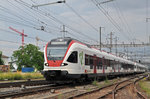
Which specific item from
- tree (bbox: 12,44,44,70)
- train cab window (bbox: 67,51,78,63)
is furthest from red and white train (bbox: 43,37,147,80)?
tree (bbox: 12,44,44,70)

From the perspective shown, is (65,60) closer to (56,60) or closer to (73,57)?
(56,60)

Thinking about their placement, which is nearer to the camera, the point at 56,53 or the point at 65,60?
the point at 65,60

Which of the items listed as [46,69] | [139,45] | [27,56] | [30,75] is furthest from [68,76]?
[27,56]

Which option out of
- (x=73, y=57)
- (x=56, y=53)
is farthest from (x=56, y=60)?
(x=73, y=57)

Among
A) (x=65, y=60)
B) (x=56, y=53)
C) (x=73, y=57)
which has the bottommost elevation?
(x=65, y=60)

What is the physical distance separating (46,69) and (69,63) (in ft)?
5.62

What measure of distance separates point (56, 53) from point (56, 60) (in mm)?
586

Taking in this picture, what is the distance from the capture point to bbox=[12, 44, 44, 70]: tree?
279 feet

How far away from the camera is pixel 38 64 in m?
87.4

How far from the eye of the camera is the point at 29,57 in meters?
86.2

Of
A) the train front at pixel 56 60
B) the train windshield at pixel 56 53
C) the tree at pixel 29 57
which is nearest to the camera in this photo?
the train front at pixel 56 60

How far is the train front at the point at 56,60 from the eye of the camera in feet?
50.6

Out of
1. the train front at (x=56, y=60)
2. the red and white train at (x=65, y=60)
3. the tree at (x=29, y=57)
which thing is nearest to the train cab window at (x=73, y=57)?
the red and white train at (x=65, y=60)

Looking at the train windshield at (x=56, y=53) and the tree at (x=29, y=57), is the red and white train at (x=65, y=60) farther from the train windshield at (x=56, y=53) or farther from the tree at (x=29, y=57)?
the tree at (x=29, y=57)
